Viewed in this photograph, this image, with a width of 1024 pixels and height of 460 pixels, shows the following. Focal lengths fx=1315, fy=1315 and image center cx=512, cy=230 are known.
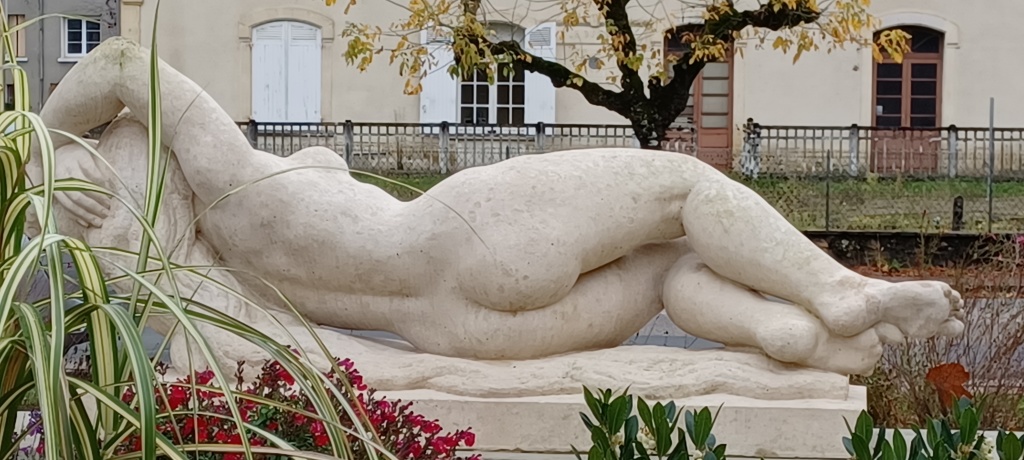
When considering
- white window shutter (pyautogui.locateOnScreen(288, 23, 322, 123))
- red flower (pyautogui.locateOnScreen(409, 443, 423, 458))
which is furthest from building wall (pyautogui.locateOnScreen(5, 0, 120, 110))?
red flower (pyautogui.locateOnScreen(409, 443, 423, 458))

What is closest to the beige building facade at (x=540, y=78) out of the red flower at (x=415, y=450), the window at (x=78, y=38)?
the window at (x=78, y=38)

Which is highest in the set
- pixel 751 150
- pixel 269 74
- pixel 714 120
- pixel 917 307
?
pixel 269 74

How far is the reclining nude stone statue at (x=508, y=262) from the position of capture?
123 inches

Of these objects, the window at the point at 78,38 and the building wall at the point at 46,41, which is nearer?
the building wall at the point at 46,41

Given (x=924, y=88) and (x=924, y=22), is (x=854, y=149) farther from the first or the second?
(x=924, y=22)

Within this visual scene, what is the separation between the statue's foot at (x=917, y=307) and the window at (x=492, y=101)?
1422cm

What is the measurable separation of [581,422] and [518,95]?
1435 centimetres

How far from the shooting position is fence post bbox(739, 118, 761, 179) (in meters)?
15.8

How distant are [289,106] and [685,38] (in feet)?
30.5

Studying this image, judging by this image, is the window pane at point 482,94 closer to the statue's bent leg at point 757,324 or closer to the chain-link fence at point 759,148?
the chain-link fence at point 759,148

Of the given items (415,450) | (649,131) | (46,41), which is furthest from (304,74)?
(415,450)

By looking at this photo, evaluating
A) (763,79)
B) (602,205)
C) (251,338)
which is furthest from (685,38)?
(763,79)

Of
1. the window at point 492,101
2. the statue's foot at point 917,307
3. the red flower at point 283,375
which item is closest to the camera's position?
the red flower at point 283,375

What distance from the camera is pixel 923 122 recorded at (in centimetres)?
1773
